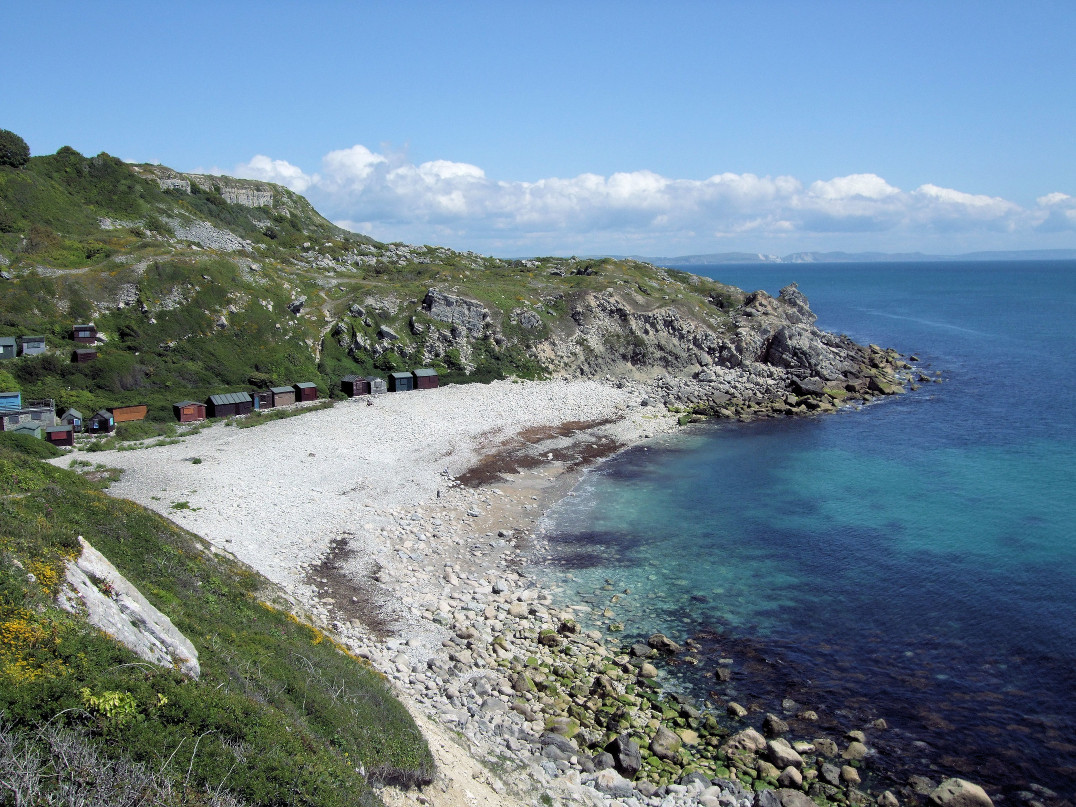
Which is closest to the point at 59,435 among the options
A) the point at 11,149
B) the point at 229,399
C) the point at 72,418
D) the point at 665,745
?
the point at 72,418

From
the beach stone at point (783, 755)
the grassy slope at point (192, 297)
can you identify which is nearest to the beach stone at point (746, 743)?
the beach stone at point (783, 755)

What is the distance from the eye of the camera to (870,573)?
37.1 meters

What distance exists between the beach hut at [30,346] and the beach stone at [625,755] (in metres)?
61.7

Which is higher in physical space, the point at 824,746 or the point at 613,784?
the point at 613,784

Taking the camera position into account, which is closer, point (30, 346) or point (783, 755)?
point (783, 755)

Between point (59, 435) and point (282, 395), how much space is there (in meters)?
20.0

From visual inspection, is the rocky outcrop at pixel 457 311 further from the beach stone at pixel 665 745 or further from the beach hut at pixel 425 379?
the beach stone at pixel 665 745

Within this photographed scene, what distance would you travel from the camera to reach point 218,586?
23.6 m

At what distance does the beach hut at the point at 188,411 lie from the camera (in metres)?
58.8

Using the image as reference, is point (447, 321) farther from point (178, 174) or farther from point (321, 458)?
point (178, 174)

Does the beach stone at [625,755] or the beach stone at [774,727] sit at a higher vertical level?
the beach stone at [625,755]

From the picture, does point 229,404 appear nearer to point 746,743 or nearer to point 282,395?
point 282,395

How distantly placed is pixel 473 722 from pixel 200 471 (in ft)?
101

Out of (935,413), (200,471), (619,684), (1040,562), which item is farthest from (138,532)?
(935,413)
